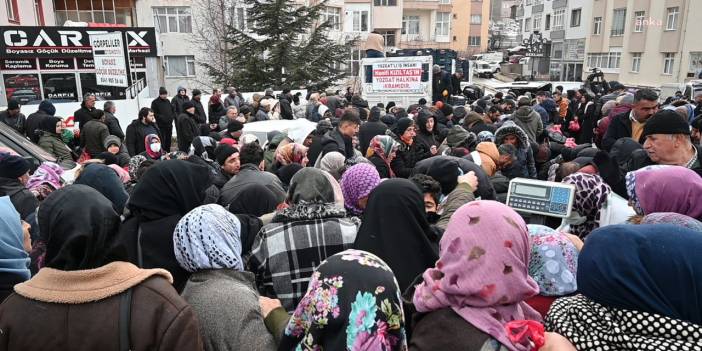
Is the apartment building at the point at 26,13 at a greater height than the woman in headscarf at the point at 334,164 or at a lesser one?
greater

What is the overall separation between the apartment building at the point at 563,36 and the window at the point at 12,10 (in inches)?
1608

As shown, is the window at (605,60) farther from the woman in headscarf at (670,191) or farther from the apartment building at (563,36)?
the woman in headscarf at (670,191)

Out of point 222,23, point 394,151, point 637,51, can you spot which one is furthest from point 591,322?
point 637,51

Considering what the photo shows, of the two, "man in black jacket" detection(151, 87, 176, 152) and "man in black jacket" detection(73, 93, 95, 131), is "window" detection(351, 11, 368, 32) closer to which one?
"man in black jacket" detection(151, 87, 176, 152)

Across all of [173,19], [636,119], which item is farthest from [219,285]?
[173,19]

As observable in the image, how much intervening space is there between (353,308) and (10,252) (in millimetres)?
1897

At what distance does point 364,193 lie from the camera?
146 inches

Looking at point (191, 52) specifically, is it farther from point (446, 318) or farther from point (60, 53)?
point (446, 318)

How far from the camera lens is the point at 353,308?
183cm

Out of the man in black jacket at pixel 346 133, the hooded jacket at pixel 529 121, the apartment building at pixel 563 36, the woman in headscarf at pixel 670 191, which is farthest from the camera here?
the apartment building at pixel 563 36

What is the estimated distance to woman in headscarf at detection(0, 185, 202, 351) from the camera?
182 cm

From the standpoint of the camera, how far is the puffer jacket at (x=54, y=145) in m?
8.24

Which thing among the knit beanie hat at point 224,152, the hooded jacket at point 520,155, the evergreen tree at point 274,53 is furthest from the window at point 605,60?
the knit beanie hat at point 224,152

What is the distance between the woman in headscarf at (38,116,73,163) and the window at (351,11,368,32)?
116ft
